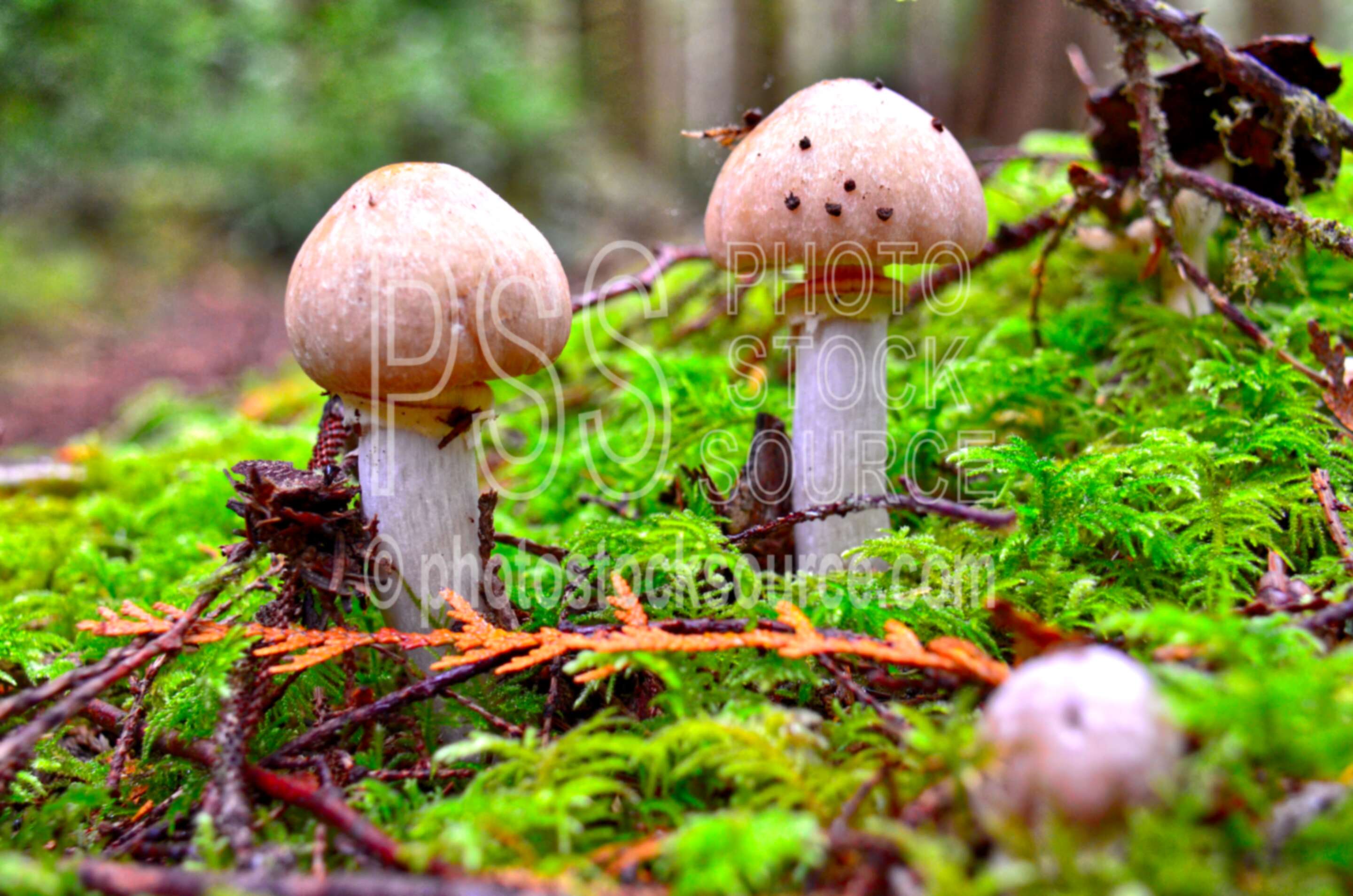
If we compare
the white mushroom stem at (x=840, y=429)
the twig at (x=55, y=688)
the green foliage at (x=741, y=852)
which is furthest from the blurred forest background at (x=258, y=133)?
the green foliage at (x=741, y=852)

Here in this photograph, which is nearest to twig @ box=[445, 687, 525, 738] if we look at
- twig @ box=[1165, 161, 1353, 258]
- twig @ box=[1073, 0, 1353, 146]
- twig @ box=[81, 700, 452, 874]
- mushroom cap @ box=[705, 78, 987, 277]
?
twig @ box=[81, 700, 452, 874]

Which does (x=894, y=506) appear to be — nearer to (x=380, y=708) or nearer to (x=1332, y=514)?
(x=1332, y=514)

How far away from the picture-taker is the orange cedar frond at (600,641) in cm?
→ 120

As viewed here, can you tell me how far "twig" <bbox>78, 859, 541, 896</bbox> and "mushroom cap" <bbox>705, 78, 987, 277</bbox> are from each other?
1414 mm

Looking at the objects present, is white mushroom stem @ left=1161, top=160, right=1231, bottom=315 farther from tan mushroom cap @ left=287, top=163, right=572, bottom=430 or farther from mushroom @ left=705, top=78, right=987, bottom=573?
tan mushroom cap @ left=287, top=163, right=572, bottom=430

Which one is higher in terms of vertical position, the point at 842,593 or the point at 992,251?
the point at 992,251

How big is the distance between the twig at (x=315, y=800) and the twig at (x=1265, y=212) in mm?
2290

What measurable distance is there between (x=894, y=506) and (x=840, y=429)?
24.1 inches

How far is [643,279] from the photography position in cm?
268

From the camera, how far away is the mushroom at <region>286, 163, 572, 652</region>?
4.78 ft

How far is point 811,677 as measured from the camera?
1.38 metres

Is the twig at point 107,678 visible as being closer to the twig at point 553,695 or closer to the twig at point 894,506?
the twig at point 553,695

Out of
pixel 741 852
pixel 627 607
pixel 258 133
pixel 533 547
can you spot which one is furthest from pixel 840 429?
pixel 258 133

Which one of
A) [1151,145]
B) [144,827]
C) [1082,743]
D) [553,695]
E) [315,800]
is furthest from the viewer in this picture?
[1151,145]
